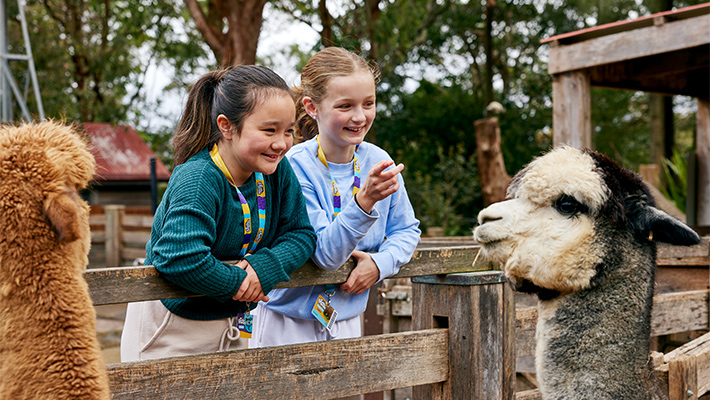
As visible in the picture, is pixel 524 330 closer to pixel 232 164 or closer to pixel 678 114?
pixel 232 164

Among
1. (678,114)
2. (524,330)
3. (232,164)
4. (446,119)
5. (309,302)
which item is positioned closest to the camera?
(232,164)

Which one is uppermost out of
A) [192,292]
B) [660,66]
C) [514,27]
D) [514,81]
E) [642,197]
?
[514,27]

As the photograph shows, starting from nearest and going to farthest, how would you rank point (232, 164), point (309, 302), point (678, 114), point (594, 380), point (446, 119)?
point (594, 380)
point (232, 164)
point (309, 302)
point (446, 119)
point (678, 114)

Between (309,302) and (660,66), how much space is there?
5.76 m

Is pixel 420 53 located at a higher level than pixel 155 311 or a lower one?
higher

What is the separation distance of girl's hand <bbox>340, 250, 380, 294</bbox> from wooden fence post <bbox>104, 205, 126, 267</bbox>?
12.9 metres

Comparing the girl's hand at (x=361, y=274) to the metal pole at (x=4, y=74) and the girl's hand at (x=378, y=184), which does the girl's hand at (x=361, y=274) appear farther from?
the metal pole at (x=4, y=74)

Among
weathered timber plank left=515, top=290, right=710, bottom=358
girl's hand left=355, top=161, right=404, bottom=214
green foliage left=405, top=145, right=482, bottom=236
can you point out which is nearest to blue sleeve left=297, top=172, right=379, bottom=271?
girl's hand left=355, top=161, right=404, bottom=214

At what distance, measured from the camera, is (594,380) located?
6.32 ft

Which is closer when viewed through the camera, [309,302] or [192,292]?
[192,292]

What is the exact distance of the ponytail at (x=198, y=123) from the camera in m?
2.28

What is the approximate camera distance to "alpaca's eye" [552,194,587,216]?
193 centimetres

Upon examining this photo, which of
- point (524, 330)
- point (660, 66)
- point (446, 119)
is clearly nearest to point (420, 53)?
point (446, 119)

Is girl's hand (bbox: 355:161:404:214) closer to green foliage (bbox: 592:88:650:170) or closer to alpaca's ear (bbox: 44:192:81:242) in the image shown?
alpaca's ear (bbox: 44:192:81:242)
